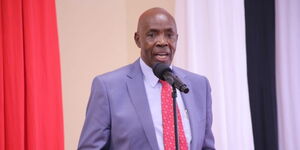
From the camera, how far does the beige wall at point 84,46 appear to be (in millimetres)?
3354

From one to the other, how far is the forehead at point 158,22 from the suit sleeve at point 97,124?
396 millimetres

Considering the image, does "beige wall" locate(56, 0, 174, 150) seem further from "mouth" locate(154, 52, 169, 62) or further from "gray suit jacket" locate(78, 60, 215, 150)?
"mouth" locate(154, 52, 169, 62)

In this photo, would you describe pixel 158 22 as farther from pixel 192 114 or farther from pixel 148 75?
pixel 192 114

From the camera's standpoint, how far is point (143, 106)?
2107mm

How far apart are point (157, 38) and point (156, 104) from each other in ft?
1.12

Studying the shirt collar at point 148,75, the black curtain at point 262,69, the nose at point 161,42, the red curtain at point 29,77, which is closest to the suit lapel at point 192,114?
the shirt collar at point 148,75

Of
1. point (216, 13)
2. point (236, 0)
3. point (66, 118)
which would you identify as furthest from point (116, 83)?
point (236, 0)

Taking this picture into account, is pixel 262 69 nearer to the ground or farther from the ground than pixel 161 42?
nearer to the ground

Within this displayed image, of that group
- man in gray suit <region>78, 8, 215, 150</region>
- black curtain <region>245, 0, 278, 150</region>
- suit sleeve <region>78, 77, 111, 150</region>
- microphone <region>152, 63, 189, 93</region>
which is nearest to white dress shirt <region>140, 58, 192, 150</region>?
man in gray suit <region>78, 8, 215, 150</region>

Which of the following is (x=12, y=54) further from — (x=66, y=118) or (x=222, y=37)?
(x=222, y=37)

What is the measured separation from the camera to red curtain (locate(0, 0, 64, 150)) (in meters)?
2.72

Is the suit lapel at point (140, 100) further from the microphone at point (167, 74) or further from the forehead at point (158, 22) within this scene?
the microphone at point (167, 74)

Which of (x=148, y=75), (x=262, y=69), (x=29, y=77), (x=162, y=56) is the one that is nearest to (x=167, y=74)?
(x=162, y=56)

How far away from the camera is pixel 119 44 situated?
144 inches
